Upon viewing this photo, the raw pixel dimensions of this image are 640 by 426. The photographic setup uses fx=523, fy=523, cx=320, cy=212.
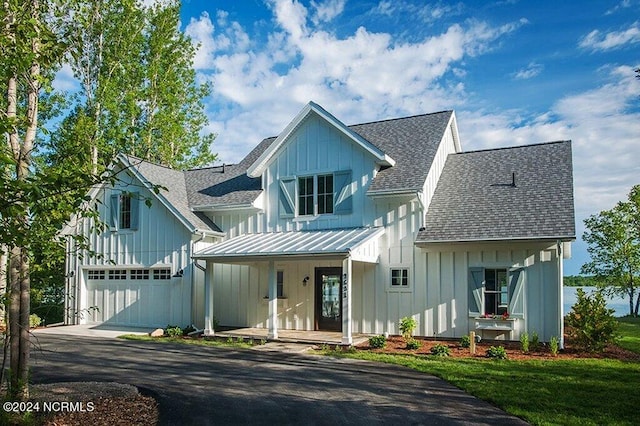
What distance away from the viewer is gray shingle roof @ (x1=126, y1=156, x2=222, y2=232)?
1898 cm

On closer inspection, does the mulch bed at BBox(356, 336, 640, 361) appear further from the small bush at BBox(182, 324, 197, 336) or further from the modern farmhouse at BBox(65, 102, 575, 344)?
the small bush at BBox(182, 324, 197, 336)

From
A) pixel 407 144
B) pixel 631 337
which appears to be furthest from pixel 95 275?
pixel 631 337

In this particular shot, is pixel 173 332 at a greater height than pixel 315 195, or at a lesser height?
lesser

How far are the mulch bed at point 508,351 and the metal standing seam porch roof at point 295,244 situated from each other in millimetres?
2787

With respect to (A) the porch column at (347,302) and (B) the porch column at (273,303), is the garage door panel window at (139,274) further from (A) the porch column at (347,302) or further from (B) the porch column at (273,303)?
(A) the porch column at (347,302)

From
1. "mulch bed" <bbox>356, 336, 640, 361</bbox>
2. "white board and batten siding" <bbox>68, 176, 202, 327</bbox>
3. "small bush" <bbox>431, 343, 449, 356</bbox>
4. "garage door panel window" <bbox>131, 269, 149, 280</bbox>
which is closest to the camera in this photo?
"mulch bed" <bbox>356, 336, 640, 361</bbox>

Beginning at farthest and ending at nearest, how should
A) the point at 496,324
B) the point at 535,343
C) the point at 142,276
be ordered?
the point at 142,276 < the point at 496,324 < the point at 535,343

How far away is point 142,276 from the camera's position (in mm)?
19828

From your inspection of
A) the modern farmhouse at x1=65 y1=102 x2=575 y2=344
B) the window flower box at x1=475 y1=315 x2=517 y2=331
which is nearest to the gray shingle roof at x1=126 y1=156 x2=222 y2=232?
the modern farmhouse at x1=65 y1=102 x2=575 y2=344

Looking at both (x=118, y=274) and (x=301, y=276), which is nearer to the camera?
(x=301, y=276)

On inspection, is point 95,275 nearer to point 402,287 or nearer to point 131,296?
point 131,296

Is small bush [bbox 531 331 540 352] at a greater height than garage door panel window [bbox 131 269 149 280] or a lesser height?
lesser

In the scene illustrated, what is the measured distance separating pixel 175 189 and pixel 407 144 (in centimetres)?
942

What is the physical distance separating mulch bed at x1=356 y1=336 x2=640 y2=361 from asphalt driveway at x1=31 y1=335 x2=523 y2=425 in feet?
7.10
